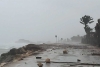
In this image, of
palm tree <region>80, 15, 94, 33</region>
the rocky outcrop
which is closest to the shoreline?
the rocky outcrop

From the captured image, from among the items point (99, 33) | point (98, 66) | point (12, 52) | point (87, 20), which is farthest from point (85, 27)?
point (98, 66)

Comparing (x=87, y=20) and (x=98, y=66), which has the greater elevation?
(x=87, y=20)

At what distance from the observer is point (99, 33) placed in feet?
155

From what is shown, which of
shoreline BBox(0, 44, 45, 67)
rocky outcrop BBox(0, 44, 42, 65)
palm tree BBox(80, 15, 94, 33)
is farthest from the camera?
palm tree BBox(80, 15, 94, 33)

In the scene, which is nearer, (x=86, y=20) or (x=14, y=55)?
(x=14, y=55)

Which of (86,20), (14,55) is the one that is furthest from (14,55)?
(86,20)

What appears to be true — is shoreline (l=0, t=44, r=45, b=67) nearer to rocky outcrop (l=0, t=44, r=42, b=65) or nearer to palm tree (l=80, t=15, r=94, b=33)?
rocky outcrop (l=0, t=44, r=42, b=65)

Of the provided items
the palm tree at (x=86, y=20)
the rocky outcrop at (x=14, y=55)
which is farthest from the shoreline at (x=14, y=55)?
the palm tree at (x=86, y=20)

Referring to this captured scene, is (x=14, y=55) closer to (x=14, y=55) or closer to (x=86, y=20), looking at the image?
(x=14, y=55)

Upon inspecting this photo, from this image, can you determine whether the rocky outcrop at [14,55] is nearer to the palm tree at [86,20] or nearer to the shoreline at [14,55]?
the shoreline at [14,55]

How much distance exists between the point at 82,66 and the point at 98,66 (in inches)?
45.9

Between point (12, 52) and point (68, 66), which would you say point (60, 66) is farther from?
point (12, 52)

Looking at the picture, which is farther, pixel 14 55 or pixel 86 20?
pixel 86 20

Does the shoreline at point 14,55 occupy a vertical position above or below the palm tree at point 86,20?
below
